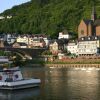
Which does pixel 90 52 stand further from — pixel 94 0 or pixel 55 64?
pixel 94 0

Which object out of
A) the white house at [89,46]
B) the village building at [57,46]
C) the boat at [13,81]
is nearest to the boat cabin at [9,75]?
the boat at [13,81]

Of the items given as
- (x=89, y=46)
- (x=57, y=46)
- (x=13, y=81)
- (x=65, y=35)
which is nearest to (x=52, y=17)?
(x=65, y=35)

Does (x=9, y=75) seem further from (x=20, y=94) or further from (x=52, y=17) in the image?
(x=52, y=17)

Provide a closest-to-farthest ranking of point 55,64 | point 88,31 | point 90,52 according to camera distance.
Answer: point 55,64
point 90,52
point 88,31

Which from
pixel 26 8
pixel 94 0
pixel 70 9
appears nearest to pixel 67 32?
pixel 70 9

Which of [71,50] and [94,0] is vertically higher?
[94,0]

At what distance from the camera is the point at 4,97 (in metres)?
35.1

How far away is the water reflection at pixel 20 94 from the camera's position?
34.9m

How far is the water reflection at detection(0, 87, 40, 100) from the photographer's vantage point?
34.9 meters

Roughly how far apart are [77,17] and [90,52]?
38145 mm

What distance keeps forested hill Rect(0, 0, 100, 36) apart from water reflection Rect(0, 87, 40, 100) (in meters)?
105

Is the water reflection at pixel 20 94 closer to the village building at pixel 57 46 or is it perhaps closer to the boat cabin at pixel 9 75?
the boat cabin at pixel 9 75

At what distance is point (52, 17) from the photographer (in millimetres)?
158625

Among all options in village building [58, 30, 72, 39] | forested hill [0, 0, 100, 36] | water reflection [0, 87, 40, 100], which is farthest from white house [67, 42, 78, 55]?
water reflection [0, 87, 40, 100]
